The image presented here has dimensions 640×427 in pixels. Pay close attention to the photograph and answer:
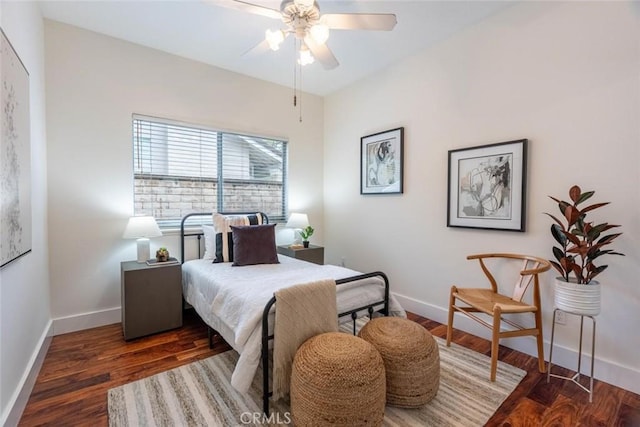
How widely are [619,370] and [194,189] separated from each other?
4.08 m

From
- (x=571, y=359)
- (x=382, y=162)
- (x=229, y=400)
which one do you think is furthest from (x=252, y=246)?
(x=571, y=359)

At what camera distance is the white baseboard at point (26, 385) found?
1547 millimetres

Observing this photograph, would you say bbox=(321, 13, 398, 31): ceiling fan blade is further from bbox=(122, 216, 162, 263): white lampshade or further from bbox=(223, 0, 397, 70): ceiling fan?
bbox=(122, 216, 162, 263): white lampshade

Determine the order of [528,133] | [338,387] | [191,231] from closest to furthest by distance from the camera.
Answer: [338,387] → [528,133] → [191,231]

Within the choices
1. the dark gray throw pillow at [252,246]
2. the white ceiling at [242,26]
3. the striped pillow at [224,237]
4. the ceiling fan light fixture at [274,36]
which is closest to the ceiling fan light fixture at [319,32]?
the ceiling fan light fixture at [274,36]

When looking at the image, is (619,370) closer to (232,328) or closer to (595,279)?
(595,279)

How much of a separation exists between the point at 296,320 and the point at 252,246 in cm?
131

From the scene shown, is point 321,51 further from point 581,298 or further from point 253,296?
point 581,298

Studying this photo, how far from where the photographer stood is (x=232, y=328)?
1961 mm

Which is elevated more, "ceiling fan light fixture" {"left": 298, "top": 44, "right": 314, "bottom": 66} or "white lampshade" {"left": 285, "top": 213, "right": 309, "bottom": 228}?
"ceiling fan light fixture" {"left": 298, "top": 44, "right": 314, "bottom": 66}

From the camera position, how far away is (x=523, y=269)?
7.77 feet

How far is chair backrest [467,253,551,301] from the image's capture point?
7.09 ft

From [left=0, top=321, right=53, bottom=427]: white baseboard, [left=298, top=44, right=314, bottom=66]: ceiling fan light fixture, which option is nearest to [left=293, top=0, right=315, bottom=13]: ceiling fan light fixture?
[left=298, top=44, right=314, bottom=66]: ceiling fan light fixture

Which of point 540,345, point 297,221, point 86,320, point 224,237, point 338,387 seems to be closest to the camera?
point 338,387
